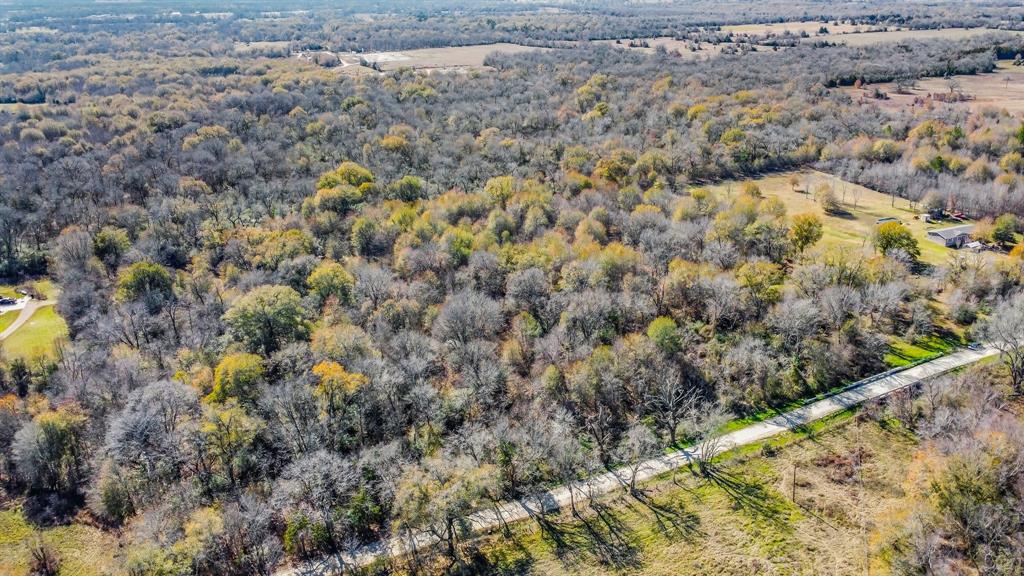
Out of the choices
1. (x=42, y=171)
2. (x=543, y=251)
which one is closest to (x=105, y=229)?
(x=42, y=171)

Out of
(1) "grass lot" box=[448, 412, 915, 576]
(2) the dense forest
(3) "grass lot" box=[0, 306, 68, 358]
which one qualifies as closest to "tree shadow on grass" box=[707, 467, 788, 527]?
(1) "grass lot" box=[448, 412, 915, 576]

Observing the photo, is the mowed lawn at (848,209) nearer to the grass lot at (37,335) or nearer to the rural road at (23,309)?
the grass lot at (37,335)

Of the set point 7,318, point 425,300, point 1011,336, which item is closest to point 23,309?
point 7,318

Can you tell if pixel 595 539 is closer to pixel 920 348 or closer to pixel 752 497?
pixel 752 497

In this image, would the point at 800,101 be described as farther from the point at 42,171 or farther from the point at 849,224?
the point at 42,171

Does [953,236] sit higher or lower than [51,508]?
higher

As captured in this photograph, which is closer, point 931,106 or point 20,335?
point 20,335

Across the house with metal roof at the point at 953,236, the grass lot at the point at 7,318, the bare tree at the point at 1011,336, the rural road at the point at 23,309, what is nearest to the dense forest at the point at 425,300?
the bare tree at the point at 1011,336
